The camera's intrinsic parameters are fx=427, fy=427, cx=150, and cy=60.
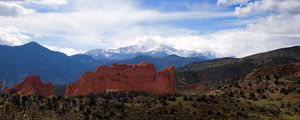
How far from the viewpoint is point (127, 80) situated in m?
124

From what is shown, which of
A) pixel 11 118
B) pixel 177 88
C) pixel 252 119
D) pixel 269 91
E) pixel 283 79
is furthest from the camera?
pixel 177 88

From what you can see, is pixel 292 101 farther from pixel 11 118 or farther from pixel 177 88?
pixel 177 88

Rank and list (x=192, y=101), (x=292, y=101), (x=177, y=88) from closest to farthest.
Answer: (x=192, y=101) < (x=292, y=101) < (x=177, y=88)

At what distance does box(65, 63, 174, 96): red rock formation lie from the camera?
12075 centimetres

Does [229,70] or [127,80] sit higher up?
[229,70]

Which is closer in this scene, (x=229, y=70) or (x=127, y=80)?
(x=127, y=80)

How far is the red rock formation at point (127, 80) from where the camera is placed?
120750 mm

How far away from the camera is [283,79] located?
279ft

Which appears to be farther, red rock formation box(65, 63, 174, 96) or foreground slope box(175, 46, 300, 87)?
foreground slope box(175, 46, 300, 87)

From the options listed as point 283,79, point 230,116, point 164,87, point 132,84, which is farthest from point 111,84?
point 230,116

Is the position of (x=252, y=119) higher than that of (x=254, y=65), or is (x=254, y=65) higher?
(x=254, y=65)

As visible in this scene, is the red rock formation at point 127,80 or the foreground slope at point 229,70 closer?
the red rock formation at point 127,80

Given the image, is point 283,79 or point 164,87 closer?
point 283,79

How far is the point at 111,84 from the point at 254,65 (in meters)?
57.5
